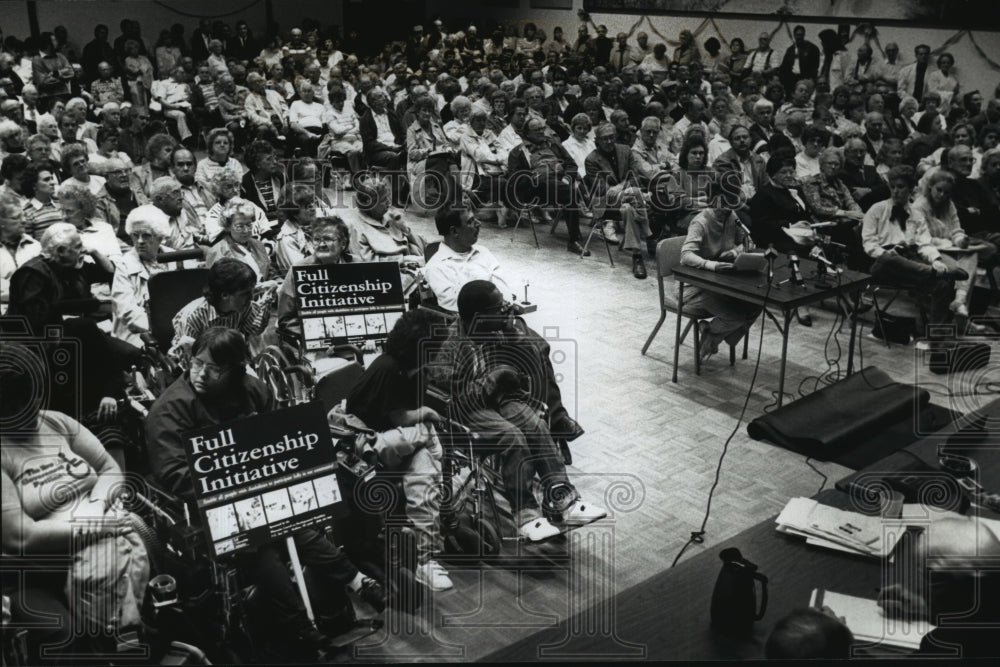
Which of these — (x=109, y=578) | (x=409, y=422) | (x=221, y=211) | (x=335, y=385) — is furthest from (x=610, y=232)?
(x=109, y=578)

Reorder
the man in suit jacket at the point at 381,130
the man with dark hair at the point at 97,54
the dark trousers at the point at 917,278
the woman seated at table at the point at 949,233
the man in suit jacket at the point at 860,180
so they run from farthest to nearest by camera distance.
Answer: the man with dark hair at the point at 97,54, the man in suit jacket at the point at 381,130, the man in suit jacket at the point at 860,180, the woman seated at table at the point at 949,233, the dark trousers at the point at 917,278

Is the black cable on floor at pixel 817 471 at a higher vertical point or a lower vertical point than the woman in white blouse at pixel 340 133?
lower

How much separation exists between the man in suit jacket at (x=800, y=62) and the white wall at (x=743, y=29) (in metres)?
0.88

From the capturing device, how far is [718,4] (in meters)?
16.9

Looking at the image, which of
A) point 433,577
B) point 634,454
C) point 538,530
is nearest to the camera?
point 433,577

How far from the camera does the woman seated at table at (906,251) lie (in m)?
6.51

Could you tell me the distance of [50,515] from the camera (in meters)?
3.02

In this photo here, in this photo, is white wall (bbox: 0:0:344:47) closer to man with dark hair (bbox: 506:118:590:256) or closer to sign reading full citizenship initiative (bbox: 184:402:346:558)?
man with dark hair (bbox: 506:118:590:256)

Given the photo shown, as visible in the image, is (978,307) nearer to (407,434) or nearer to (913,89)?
(407,434)

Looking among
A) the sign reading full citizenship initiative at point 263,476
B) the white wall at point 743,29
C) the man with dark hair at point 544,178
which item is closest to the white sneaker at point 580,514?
the sign reading full citizenship initiative at point 263,476

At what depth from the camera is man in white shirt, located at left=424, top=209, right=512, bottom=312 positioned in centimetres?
548

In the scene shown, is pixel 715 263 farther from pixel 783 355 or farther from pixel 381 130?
pixel 381 130

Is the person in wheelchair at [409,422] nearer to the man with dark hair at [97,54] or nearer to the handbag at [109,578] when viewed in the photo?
the handbag at [109,578]

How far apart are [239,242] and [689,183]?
422cm
